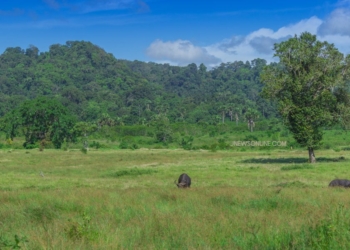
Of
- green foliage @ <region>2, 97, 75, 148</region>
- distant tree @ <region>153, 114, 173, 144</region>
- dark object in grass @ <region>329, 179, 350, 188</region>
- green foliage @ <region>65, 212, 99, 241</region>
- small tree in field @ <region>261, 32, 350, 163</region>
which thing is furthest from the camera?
distant tree @ <region>153, 114, 173, 144</region>

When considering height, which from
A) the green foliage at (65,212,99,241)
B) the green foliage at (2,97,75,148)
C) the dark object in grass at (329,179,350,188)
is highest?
the green foliage at (2,97,75,148)

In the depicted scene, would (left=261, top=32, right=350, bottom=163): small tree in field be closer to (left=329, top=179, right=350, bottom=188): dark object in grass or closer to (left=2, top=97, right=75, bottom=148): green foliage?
(left=329, top=179, right=350, bottom=188): dark object in grass

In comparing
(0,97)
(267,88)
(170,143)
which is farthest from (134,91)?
(267,88)

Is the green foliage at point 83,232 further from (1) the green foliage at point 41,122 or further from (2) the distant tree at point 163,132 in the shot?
(2) the distant tree at point 163,132

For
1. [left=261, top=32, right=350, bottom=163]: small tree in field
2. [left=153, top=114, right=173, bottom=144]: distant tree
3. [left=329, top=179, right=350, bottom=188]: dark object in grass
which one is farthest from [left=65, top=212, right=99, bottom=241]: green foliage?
[left=153, top=114, right=173, bottom=144]: distant tree

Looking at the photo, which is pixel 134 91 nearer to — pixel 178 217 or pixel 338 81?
pixel 338 81

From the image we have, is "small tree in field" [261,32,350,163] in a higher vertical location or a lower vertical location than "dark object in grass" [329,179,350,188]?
higher

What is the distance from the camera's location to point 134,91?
191875mm

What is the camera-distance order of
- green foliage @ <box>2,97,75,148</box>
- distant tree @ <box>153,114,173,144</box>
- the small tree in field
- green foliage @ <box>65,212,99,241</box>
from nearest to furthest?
green foliage @ <box>65,212,99,241</box>, the small tree in field, green foliage @ <box>2,97,75,148</box>, distant tree @ <box>153,114,173,144</box>

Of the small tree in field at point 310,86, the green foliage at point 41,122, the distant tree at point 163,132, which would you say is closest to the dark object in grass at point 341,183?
the small tree in field at point 310,86

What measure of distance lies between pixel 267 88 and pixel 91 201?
28668 mm

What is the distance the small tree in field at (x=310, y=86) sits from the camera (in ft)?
119

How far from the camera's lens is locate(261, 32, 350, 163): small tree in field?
119 feet

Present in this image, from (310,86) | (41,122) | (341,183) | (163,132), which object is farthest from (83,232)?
(163,132)
